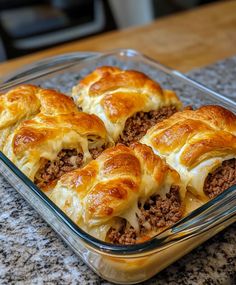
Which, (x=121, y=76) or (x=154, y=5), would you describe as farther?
(x=154, y=5)

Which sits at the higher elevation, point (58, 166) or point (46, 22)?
point (58, 166)

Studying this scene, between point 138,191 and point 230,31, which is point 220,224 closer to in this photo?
point 138,191

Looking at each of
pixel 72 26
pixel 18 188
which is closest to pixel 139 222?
pixel 18 188

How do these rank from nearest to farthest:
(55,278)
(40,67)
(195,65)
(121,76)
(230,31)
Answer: (55,278)
(121,76)
(40,67)
(195,65)
(230,31)

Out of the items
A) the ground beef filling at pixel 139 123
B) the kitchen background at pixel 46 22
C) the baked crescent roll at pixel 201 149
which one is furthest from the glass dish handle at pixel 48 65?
the kitchen background at pixel 46 22

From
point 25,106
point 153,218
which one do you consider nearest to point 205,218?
point 153,218

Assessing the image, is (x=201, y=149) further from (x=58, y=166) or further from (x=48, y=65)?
(x=48, y=65)

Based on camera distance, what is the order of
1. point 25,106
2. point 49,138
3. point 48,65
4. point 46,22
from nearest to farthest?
1. point 49,138
2. point 25,106
3. point 48,65
4. point 46,22
